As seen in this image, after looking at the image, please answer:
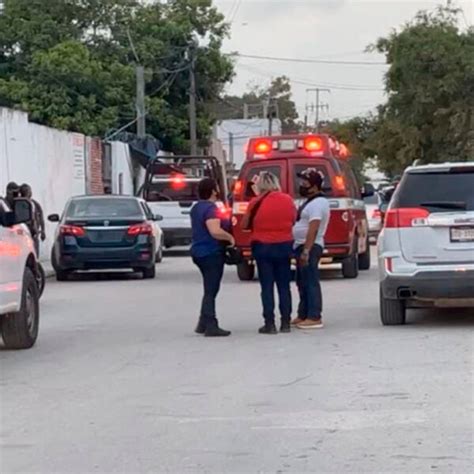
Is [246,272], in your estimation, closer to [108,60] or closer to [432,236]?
[432,236]

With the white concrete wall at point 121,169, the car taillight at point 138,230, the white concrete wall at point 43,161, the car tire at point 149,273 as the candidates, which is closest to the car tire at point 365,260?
the car tire at point 149,273

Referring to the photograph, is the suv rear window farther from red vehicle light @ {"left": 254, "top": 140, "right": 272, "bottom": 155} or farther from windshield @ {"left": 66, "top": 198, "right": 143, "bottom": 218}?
windshield @ {"left": 66, "top": 198, "right": 143, "bottom": 218}

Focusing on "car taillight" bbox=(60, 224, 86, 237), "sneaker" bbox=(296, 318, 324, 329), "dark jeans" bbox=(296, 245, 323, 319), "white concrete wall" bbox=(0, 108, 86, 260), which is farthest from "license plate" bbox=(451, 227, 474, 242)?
"white concrete wall" bbox=(0, 108, 86, 260)

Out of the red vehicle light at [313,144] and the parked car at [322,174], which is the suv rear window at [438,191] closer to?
the parked car at [322,174]

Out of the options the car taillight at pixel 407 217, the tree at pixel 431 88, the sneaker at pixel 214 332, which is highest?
the tree at pixel 431 88

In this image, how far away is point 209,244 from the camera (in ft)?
46.2

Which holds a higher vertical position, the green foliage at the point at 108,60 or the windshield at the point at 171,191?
the green foliage at the point at 108,60

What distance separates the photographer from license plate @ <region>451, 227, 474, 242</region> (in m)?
13.8

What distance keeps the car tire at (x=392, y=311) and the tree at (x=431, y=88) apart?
36212mm

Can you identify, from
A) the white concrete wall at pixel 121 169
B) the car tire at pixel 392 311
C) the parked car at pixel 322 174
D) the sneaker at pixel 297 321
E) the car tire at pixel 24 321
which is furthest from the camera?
the white concrete wall at pixel 121 169

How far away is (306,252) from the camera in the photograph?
47.6 feet

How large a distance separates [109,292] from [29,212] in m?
8.41

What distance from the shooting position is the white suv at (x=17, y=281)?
12.6 m

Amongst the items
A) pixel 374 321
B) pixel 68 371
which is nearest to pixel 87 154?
pixel 374 321
